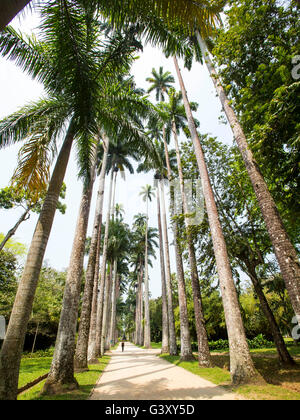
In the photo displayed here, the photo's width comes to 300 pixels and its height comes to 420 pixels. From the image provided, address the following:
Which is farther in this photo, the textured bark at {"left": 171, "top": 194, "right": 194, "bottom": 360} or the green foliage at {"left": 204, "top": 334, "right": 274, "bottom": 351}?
the green foliage at {"left": 204, "top": 334, "right": 274, "bottom": 351}

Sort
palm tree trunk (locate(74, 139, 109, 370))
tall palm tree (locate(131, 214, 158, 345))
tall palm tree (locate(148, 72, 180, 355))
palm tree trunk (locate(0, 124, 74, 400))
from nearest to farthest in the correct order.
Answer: palm tree trunk (locate(0, 124, 74, 400)) → palm tree trunk (locate(74, 139, 109, 370)) → tall palm tree (locate(148, 72, 180, 355)) → tall palm tree (locate(131, 214, 158, 345))

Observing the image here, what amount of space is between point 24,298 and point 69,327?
12.8ft

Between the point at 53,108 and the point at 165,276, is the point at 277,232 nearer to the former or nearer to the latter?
the point at 53,108

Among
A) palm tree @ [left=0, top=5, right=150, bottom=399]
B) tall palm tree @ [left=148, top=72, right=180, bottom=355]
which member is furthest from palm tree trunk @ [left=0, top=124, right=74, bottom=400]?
tall palm tree @ [left=148, top=72, right=180, bottom=355]

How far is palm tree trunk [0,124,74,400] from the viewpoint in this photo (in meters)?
2.96

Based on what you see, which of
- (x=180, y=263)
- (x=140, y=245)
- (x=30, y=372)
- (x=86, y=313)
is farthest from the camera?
(x=140, y=245)

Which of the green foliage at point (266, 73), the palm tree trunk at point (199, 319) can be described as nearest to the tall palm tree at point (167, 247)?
the green foliage at point (266, 73)

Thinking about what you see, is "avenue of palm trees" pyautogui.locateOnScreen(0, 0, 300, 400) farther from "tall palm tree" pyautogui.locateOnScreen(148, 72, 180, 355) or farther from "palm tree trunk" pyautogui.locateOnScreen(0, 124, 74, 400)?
"tall palm tree" pyautogui.locateOnScreen(148, 72, 180, 355)

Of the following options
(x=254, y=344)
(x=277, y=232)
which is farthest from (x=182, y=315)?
(x=254, y=344)

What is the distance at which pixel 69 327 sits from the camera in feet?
21.8

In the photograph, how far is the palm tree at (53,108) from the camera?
3.33 m

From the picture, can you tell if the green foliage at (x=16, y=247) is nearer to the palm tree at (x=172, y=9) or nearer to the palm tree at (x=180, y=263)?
the palm tree at (x=180, y=263)

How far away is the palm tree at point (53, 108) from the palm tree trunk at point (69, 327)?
193 centimetres

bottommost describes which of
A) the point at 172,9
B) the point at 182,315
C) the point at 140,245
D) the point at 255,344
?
the point at 255,344
